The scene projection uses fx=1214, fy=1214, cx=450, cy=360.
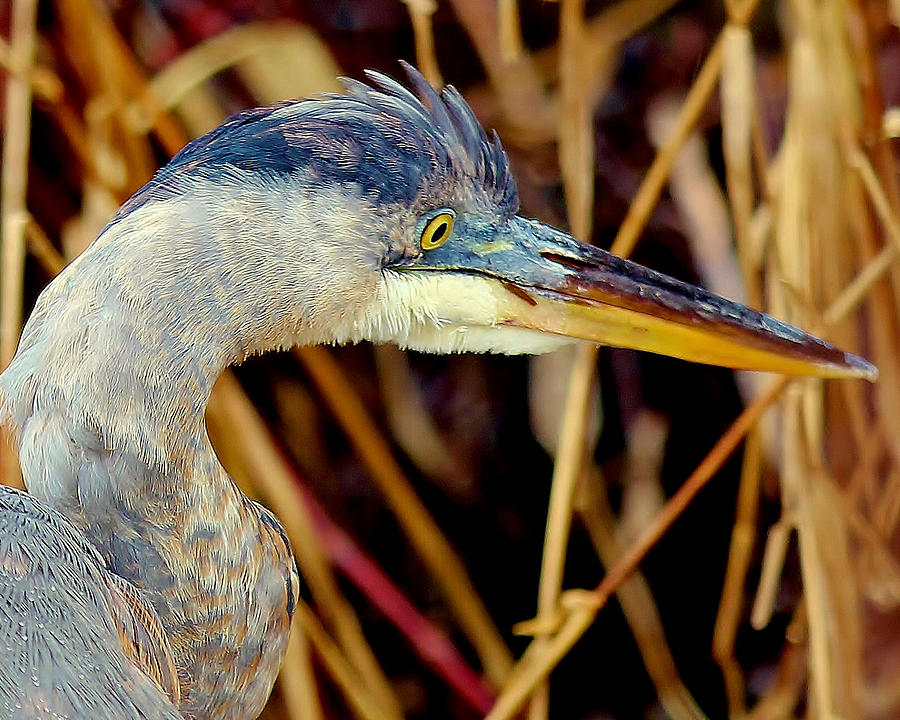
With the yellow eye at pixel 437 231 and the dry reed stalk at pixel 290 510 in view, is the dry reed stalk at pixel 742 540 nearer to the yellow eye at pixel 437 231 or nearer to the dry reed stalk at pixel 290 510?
the dry reed stalk at pixel 290 510

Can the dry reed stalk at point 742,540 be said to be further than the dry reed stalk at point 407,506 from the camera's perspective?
No

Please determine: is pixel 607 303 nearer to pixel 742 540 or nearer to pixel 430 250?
pixel 430 250

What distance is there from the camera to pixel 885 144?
4.67 ft

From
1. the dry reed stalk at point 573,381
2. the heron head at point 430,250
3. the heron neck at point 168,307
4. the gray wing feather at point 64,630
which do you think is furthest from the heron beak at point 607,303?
the gray wing feather at point 64,630

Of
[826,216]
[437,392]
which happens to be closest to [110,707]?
[826,216]

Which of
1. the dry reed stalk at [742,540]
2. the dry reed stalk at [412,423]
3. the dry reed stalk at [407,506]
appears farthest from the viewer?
the dry reed stalk at [412,423]

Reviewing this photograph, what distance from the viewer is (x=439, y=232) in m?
1.07

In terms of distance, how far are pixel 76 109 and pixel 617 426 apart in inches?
42.9

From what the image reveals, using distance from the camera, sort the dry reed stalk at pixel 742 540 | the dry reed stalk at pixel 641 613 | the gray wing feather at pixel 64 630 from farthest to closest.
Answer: the dry reed stalk at pixel 641 613
the dry reed stalk at pixel 742 540
the gray wing feather at pixel 64 630

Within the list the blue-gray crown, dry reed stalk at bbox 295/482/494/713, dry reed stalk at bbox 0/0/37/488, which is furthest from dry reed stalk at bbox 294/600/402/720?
the blue-gray crown

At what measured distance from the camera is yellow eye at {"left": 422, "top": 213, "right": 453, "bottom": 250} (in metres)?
1.04

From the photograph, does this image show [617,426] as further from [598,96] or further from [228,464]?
[228,464]

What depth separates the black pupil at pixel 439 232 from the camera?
3.47 ft

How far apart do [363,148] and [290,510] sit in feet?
2.94
